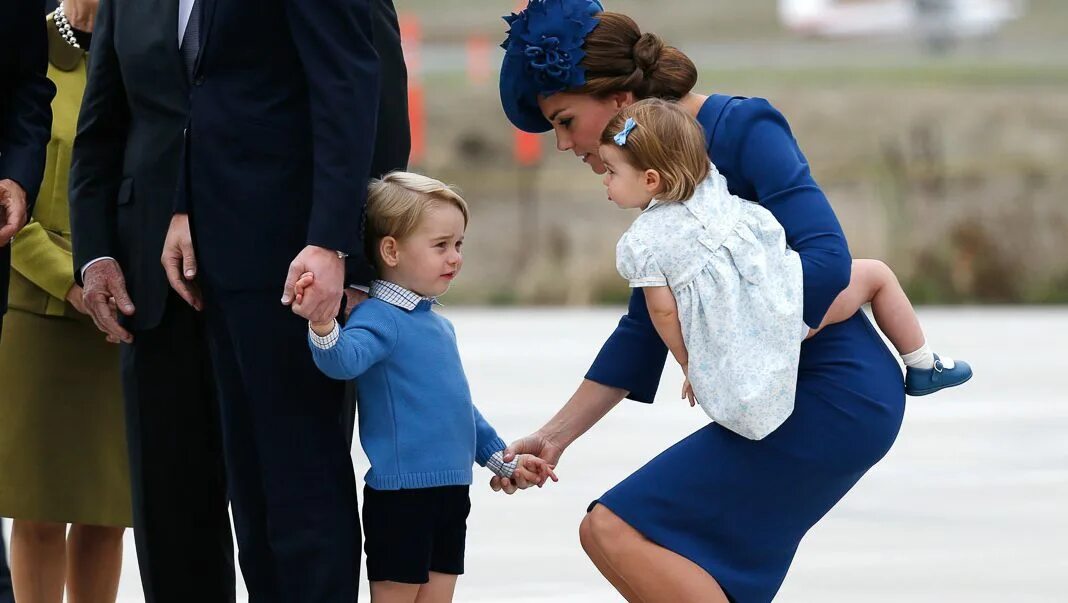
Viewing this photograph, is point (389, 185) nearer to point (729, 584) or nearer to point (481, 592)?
point (729, 584)

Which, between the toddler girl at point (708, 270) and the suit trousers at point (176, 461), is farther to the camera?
the suit trousers at point (176, 461)

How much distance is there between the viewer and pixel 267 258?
3.53 m

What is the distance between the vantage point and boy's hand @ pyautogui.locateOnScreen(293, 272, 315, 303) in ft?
11.0

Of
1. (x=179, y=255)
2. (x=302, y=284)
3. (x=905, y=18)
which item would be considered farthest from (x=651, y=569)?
(x=905, y=18)

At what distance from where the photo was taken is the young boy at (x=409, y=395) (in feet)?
11.7

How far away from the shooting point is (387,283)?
3.62 meters

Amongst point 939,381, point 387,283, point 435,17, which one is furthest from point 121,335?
point 435,17

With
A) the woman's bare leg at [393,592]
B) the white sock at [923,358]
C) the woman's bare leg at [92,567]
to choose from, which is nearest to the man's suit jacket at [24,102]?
the woman's bare leg at [92,567]

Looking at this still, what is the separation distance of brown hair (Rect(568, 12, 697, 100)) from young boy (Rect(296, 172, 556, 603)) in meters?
0.37

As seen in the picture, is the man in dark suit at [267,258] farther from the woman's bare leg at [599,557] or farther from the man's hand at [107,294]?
the woman's bare leg at [599,557]

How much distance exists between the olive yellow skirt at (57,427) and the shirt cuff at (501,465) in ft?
3.46

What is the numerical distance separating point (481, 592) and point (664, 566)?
1.90m

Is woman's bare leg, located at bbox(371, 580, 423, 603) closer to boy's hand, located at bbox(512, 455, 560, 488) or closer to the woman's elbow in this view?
boy's hand, located at bbox(512, 455, 560, 488)

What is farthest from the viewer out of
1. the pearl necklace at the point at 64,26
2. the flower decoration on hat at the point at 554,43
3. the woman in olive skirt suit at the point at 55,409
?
the woman in olive skirt suit at the point at 55,409
